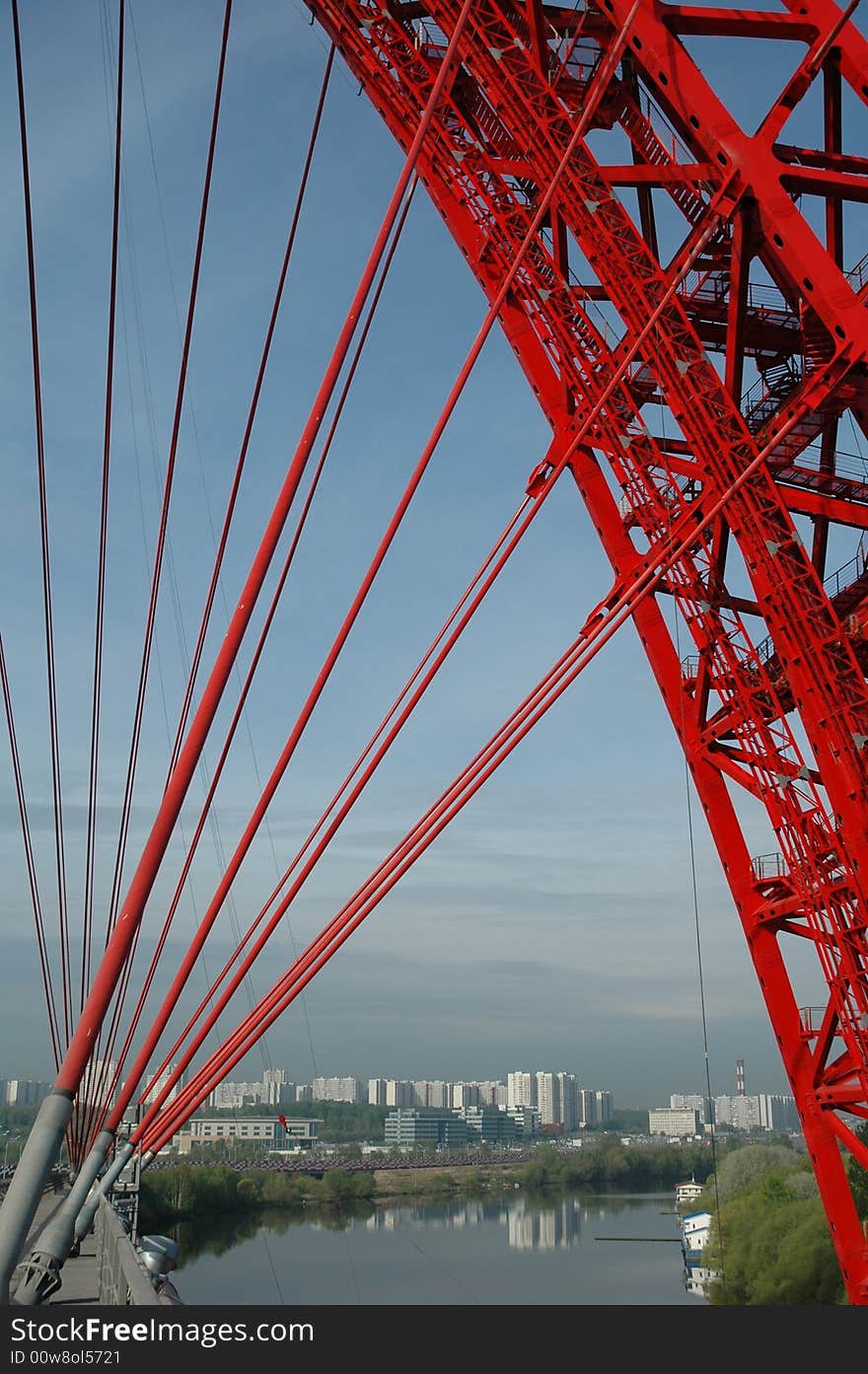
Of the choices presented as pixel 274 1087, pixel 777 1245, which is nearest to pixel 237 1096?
pixel 274 1087

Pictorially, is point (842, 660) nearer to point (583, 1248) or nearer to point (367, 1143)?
point (583, 1248)

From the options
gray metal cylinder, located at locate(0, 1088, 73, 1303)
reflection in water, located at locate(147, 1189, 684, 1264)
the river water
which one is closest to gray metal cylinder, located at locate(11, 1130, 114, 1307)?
gray metal cylinder, located at locate(0, 1088, 73, 1303)

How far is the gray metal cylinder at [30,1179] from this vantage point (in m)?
3.59

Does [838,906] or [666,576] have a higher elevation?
[666,576]

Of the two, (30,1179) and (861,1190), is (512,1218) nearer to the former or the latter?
(861,1190)

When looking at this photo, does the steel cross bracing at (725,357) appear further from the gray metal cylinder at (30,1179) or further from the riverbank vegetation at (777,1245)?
the riverbank vegetation at (777,1245)

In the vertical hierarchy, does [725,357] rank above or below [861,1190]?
above

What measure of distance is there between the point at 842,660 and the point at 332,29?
8.45 metres

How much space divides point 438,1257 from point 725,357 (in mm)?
54217

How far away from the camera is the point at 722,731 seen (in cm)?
1092

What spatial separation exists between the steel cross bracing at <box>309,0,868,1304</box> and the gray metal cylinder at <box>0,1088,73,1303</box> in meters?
6.26

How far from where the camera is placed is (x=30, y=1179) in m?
3.69
